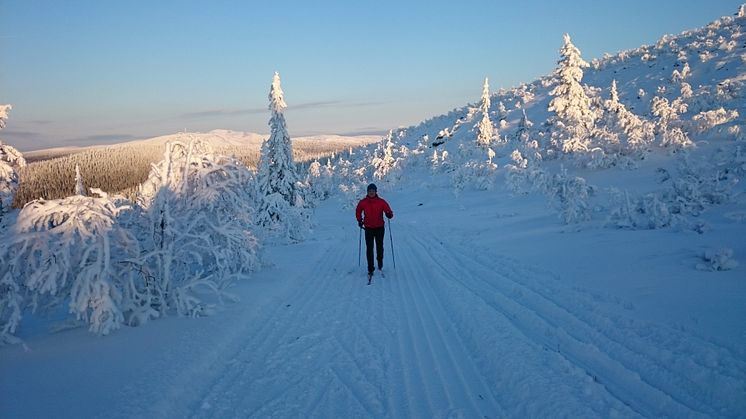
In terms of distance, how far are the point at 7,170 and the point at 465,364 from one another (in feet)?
36.0

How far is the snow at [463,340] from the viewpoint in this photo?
3.89 metres

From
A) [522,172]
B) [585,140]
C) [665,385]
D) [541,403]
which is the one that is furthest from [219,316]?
[585,140]

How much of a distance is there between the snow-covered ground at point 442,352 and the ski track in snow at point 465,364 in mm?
20

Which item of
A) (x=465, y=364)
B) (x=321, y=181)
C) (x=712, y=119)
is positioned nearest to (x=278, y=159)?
(x=465, y=364)

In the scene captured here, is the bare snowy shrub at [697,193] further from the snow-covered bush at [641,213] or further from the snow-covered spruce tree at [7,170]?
the snow-covered spruce tree at [7,170]

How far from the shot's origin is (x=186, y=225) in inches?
265

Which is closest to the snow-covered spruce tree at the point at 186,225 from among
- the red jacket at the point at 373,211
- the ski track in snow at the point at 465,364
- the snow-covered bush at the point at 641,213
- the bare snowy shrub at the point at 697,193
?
the ski track in snow at the point at 465,364

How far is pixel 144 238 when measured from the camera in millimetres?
6691

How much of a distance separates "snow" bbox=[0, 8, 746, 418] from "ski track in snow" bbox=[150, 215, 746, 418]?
2cm

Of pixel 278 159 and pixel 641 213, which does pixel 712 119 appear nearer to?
pixel 641 213

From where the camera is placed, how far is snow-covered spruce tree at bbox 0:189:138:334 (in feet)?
16.5

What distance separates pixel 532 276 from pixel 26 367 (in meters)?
7.97

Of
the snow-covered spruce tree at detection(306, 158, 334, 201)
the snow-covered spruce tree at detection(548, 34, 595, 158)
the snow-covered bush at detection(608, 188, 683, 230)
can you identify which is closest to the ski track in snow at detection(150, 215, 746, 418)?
the snow-covered bush at detection(608, 188, 683, 230)

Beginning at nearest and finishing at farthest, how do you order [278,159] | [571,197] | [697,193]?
[697,193] → [571,197] → [278,159]
